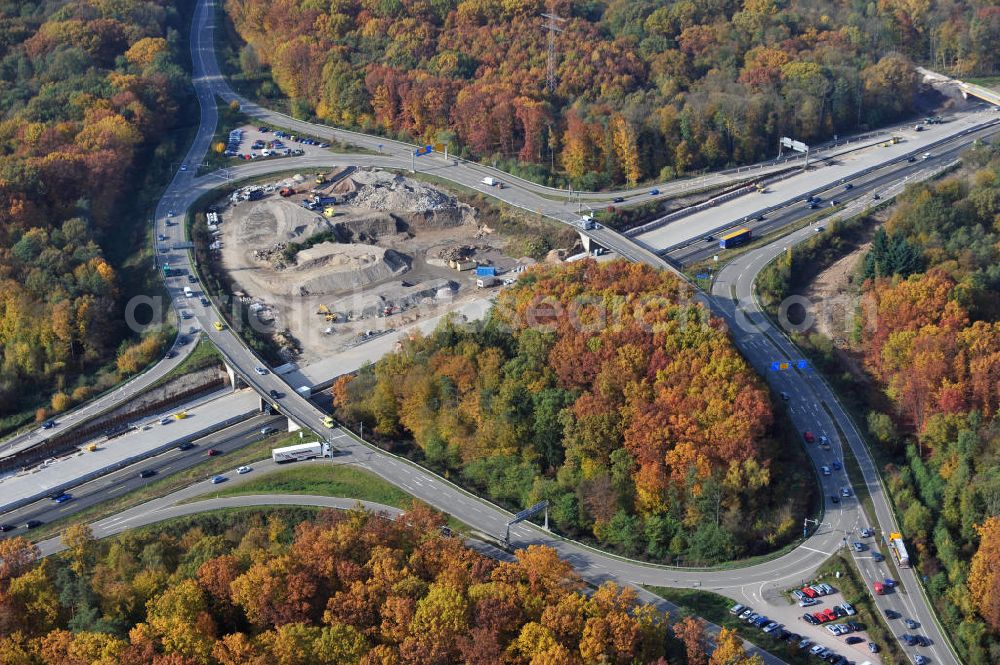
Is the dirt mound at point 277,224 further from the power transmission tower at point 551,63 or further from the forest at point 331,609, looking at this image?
the forest at point 331,609

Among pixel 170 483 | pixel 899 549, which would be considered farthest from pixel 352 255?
pixel 899 549

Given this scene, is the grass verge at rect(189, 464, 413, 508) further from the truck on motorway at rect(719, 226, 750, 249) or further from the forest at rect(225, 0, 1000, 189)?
the forest at rect(225, 0, 1000, 189)

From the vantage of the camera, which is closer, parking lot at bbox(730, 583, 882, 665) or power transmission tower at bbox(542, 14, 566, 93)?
parking lot at bbox(730, 583, 882, 665)

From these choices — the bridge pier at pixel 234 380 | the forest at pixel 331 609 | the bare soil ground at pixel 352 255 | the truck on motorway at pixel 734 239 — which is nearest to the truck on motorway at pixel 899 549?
the forest at pixel 331 609

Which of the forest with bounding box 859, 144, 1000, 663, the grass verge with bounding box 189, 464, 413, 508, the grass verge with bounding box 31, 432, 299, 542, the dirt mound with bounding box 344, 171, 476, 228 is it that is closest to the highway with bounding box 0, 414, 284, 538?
the grass verge with bounding box 31, 432, 299, 542

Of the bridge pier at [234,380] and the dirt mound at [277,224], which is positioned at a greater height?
the dirt mound at [277,224]

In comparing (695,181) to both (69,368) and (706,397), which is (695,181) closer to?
(706,397)
